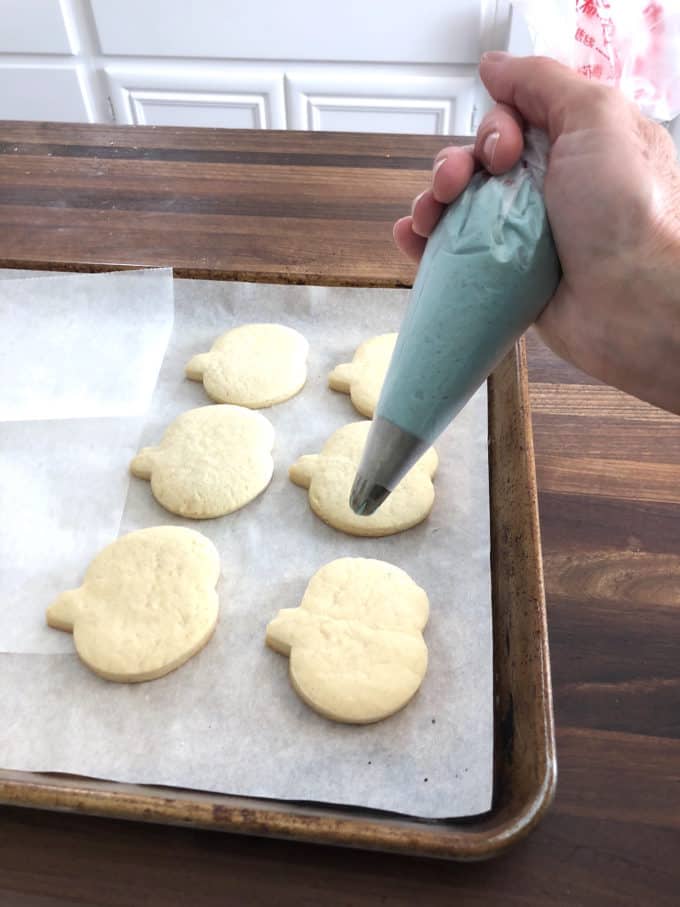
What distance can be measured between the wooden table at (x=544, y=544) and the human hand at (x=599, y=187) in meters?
0.16

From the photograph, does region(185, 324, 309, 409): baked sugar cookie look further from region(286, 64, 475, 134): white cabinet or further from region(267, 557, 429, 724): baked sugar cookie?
region(286, 64, 475, 134): white cabinet

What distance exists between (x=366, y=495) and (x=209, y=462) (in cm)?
24

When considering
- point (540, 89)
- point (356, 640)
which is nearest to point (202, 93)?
point (540, 89)

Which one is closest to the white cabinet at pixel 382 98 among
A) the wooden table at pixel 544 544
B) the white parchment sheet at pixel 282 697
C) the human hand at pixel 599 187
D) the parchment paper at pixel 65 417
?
the wooden table at pixel 544 544

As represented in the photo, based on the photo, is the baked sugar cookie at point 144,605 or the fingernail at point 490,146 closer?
the fingernail at point 490,146

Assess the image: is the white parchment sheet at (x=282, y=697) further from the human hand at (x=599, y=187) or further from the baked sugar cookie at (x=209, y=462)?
the human hand at (x=599, y=187)

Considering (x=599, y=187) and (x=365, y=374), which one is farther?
(x=365, y=374)

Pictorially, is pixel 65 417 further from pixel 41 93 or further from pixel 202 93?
pixel 41 93

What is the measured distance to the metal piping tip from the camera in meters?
0.67

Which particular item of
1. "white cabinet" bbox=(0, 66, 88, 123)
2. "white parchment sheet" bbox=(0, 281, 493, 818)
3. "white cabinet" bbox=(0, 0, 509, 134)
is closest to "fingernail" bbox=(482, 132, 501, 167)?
"white parchment sheet" bbox=(0, 281, 493, 818)

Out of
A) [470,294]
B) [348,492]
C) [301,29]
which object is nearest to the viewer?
[470,294]

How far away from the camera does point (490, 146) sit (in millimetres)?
552

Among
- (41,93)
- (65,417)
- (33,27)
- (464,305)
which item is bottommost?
(41,93)

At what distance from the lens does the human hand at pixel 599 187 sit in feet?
1.89
